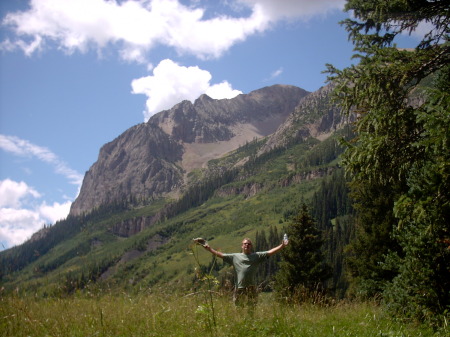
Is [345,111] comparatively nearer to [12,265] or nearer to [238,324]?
[238,324]

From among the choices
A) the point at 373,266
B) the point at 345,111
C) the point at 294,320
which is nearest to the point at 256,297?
the point at 294,320

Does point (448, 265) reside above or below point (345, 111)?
below

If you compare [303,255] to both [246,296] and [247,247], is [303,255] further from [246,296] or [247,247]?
[246,296]

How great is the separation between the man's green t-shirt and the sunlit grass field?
49cm

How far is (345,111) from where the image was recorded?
1045cm

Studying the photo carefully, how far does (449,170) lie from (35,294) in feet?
28.0

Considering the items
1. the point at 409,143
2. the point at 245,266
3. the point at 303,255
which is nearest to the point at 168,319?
the point at 245,266

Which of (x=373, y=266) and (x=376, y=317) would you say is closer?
(x=376, y=317)

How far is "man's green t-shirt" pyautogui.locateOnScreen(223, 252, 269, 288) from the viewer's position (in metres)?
8.02

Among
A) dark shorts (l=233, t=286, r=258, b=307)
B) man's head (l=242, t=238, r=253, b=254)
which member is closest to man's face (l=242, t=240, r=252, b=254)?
man's head (l=242, t=238, r=253, b=254)

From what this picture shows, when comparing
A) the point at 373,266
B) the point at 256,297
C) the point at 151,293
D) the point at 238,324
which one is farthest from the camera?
the point at 373,266

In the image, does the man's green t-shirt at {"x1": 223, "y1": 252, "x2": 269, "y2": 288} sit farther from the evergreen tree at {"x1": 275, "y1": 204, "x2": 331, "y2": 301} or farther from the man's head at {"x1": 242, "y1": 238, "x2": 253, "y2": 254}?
the evergreen tree at {"x1": 275, "y1": 204, "x2": 331, "y2": 301}

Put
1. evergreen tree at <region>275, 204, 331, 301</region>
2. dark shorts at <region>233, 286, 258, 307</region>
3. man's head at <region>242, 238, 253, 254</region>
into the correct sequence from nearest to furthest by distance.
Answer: dark shorts at <region>233, 286, 258, 307</region> < man's head at <region>242, 238, 253, 254</region> < evergreen tree at <region>275, 204, 331, 301</region>

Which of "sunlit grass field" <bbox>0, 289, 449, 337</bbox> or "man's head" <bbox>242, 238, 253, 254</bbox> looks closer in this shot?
"sunlit grass field" <bbox>0, 289, 449, 337</bbox>
